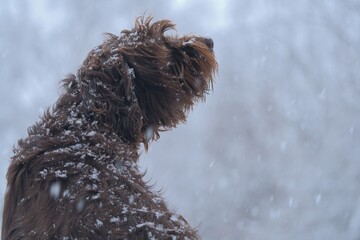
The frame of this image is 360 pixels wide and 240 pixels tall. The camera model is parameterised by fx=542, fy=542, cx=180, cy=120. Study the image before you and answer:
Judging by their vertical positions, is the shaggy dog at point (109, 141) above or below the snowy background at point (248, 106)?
below

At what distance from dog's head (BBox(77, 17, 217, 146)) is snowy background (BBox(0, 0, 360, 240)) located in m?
3.27

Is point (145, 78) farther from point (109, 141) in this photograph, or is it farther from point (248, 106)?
point (248, 106)

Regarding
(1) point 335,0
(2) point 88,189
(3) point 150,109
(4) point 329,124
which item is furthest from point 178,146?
(2) point 88,189

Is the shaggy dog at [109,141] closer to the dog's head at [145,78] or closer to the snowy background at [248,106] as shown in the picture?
the dog's head at [145,78]

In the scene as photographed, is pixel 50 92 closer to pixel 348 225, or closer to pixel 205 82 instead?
pixel 348 225

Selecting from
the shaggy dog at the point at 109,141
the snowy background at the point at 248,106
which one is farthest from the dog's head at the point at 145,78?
the snowy background at the point at 248,106

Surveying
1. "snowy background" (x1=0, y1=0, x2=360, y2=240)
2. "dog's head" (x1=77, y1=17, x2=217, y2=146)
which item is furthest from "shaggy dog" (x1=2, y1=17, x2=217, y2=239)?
"snowy background" (x1=0, y1=0, x2=360, y2=240)

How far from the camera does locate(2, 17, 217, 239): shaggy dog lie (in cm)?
228

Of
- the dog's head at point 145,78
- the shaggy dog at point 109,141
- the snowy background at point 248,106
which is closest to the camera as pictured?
the shaggy dog at point 109,141

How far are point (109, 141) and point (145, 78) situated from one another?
0.47 metres

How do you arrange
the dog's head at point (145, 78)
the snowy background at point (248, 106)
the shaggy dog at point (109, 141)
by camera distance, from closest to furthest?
the shaggy dog at point (109, 141) < the dog's head at point (145, 78) < the snowy background at point (248, 106)

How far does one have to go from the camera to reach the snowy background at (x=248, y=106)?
20.9 ft

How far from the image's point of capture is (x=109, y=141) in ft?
8.53

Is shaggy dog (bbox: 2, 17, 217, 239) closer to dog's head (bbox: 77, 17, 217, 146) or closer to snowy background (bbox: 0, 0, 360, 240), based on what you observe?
dog's head (bbox: 77, 17, 217, 146)
